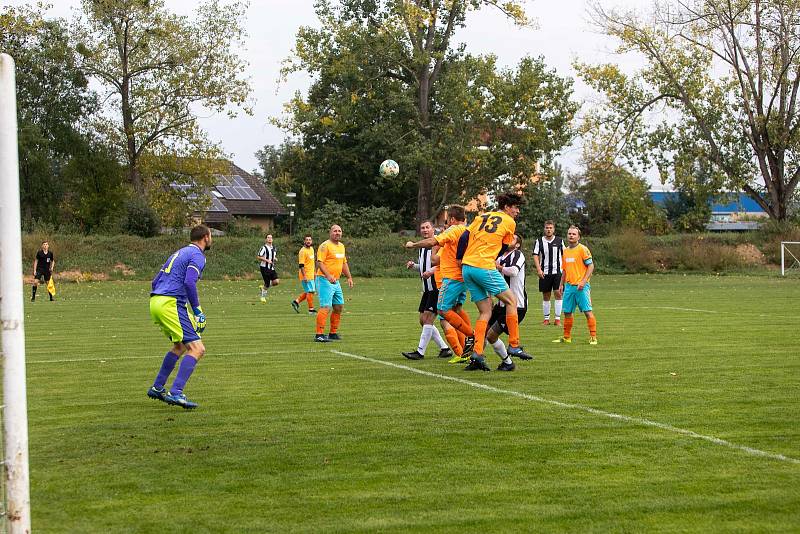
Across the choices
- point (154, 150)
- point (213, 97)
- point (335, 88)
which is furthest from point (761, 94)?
point (154, 150)

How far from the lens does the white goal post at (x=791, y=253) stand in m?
45.8

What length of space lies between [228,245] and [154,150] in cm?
940

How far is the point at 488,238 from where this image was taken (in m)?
11.6

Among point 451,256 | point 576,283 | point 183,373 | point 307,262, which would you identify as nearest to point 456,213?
A: point 451,256

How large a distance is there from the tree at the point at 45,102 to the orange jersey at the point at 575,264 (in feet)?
135

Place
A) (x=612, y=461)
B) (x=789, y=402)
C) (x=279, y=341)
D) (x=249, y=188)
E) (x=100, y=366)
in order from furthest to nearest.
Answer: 1. (x=249, y=188)
2. (x=279, y=341)
3. (x=100, y=366)
4. (x=789, y=402)
5. (x=612, y=461)

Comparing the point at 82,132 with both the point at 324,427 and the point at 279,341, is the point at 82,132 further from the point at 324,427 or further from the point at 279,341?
the point at 324,427

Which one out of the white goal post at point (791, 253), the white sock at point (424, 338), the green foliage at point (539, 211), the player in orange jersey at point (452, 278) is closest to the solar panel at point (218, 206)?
the green foliage at point (539, 211)

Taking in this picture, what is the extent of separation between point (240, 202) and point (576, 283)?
69738 mm

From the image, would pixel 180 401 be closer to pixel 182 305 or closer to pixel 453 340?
pixel 182 305

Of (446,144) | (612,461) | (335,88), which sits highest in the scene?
(335,88)

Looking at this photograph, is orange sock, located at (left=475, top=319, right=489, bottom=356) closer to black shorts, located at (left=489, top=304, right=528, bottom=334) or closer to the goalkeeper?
black shorts, located at (left=489, top=304, right=528, bottom=334)

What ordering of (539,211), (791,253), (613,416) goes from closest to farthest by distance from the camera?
1. (613,416)
2. (791,253)
3. (539,211)

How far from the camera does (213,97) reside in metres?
53.9
